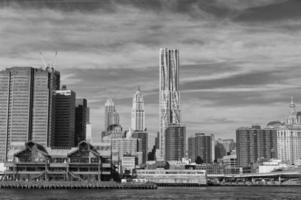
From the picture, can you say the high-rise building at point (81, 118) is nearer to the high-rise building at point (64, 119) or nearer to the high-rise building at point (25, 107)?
the high-rise building at point (64, 119)

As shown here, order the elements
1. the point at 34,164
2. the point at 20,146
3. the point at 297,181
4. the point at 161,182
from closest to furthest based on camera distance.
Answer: the point at 34,164 < the point at 20,146 < the point at 161,182 < the point at 297,181

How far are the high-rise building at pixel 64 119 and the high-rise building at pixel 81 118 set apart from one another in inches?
651

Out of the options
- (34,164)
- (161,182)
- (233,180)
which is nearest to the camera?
(34,164)

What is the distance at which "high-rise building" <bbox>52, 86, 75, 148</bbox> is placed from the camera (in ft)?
Answer: 500

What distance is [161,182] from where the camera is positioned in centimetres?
13788

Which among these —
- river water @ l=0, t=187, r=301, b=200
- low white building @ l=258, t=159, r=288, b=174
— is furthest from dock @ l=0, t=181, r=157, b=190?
low white building @ l=258, t=159, r=288, b=174

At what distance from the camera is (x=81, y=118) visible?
179 m

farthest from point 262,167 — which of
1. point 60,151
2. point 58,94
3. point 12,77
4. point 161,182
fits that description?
point 60,151

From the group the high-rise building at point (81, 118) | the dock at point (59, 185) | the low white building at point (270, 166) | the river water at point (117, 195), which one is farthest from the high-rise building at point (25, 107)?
the low white building at point (270, 166)

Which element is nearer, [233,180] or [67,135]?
[67,135]

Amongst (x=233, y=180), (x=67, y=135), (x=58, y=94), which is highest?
(x=58, y=94)

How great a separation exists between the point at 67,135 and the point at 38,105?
48.9 feet

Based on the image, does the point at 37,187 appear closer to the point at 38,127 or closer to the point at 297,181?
the point at 38,127

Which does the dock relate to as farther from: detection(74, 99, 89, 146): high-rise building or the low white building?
the low white building
